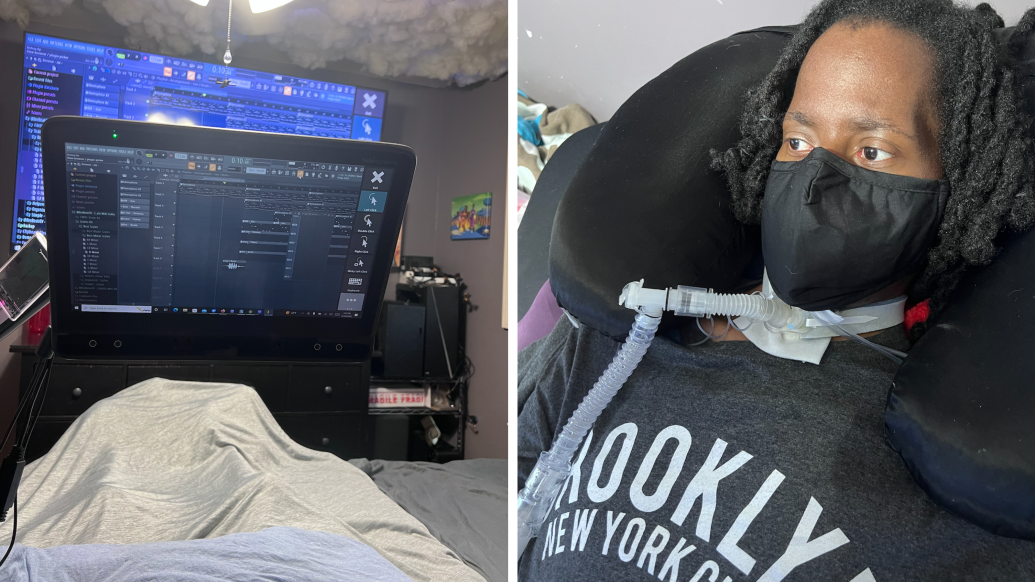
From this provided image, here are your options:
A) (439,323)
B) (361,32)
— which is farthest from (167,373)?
(361,32)

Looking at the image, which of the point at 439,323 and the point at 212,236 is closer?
the point at 212,236

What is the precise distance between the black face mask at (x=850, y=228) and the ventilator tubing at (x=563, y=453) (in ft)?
0.36

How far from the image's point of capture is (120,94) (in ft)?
3.64

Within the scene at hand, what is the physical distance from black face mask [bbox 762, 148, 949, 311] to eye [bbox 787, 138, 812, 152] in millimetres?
17

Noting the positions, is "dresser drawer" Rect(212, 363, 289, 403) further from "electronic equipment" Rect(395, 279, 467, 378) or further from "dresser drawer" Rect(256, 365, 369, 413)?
"electronic equipment" Rect(395, 279, 467, 378)

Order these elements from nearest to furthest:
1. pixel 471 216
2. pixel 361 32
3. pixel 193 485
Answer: pixel 193 485, pixel 361 32, pixel 471 216

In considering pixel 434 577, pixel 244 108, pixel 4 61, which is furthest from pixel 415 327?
pixel 434 577

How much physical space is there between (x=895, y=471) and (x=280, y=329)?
40cm

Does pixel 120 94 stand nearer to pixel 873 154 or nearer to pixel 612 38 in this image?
pixel 612 38

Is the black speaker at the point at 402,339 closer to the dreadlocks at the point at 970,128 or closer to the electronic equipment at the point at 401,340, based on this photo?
the electronic equipment at the point at 401,340

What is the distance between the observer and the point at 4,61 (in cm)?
133

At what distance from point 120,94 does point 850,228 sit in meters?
1.23

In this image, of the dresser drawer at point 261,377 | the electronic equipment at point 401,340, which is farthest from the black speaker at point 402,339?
the dresser drawer at point 261,377

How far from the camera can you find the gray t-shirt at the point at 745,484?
0.30 meters
